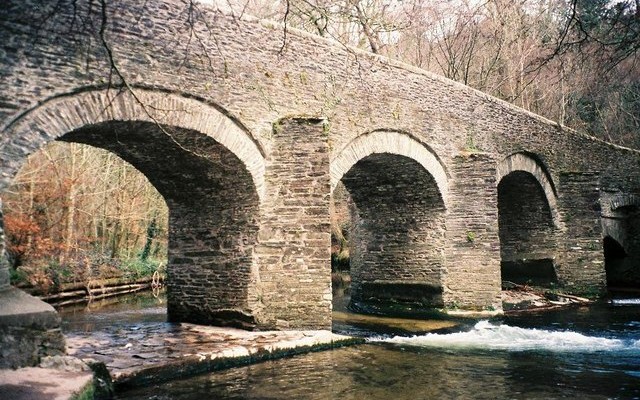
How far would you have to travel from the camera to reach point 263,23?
316 inches

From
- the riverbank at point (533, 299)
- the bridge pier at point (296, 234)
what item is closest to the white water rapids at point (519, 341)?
the bridge pier at point (296, 234)

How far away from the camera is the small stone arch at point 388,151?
30.1 feet

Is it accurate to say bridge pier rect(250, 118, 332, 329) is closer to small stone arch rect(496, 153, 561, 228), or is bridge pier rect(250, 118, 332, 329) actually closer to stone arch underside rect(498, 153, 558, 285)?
small stone arch rect(496, 153, 561, 228)

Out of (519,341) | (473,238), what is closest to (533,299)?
(473,238)

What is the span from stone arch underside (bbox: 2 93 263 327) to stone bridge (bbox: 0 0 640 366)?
3 centimetres

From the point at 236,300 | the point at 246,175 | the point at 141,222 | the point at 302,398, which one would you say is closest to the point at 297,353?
the point at 236,300

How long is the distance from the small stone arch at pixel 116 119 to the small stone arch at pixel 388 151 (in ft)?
5.51

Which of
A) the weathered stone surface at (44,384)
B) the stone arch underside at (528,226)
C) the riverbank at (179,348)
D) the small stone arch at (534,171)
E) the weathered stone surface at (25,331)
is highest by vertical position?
the small stone arch at (534,171)

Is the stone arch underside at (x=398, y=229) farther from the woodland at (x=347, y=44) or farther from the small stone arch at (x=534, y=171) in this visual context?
the woodland at (x=347, y=44)

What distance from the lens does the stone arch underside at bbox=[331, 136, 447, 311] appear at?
11086mm

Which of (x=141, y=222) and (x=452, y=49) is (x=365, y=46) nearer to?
(x=452, y=49)

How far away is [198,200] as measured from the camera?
860 cm

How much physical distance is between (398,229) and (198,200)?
191 inches

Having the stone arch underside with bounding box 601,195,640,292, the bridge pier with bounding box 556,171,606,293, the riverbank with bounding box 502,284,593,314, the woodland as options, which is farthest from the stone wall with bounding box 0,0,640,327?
the stone arch underside with bounding box 601,195,640,292
